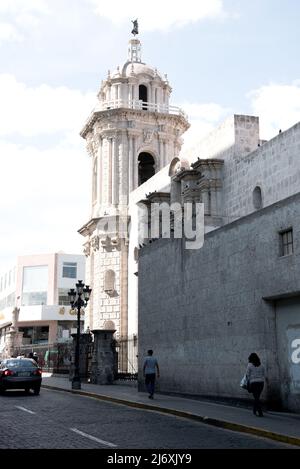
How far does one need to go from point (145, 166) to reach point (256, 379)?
3221 centimetres

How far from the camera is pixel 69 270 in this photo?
7238 cm

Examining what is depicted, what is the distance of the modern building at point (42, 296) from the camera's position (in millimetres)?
66750

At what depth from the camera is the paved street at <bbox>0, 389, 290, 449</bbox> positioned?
10234mm

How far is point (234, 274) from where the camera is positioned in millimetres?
16609

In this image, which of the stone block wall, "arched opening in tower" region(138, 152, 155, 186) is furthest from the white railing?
the stone block wall

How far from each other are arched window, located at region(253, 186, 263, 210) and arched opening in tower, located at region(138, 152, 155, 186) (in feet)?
65.3

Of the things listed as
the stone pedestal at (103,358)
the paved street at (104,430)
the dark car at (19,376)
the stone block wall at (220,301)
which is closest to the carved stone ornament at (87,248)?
the stone pedestal at (103,358)

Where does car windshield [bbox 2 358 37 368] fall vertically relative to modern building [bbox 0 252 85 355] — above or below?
below

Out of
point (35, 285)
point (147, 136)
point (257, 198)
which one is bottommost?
point (257, 198)

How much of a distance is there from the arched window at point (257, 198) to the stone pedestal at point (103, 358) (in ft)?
28.3

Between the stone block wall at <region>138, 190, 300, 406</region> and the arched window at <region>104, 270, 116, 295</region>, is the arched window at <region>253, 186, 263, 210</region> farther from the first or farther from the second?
Result: the arched window at <region>104, 270, 116, 295</region>

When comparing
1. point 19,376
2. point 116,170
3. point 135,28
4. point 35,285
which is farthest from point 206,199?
point 35,285

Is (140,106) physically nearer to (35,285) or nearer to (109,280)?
(109,280)

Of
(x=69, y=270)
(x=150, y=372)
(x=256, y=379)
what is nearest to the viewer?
(x=256, y=379)
